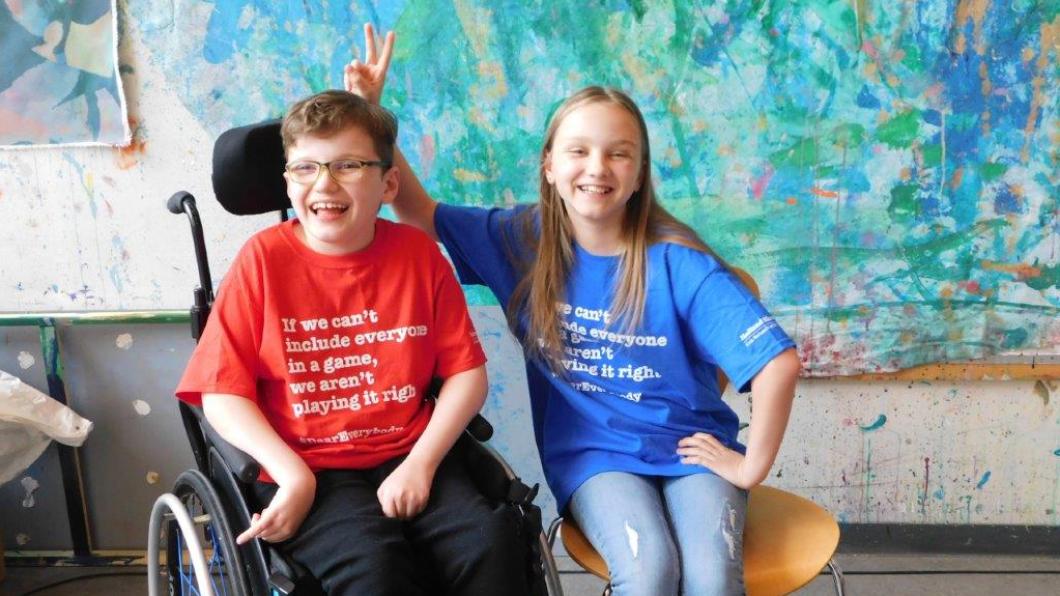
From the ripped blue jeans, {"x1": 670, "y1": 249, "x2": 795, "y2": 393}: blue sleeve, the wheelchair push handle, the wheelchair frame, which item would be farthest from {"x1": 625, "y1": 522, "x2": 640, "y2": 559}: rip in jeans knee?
the wheelchair push handle

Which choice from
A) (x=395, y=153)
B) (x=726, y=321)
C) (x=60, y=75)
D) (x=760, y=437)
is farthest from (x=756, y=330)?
(x=60, y=75)

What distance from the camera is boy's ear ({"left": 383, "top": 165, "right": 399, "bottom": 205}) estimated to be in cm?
160

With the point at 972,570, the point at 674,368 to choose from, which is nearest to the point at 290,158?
the point at 674,368

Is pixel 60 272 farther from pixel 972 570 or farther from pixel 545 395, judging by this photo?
pixel 972 570

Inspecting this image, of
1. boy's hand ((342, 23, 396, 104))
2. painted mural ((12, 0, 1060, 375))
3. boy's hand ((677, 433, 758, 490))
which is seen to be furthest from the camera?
painted mural ((12, 0, 1060, 375))

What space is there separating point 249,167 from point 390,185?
0.24 meters

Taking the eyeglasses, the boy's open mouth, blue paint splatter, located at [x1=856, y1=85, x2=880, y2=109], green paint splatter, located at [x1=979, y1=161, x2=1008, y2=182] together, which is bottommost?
green paint splatter, located at [x1=979, y1=161, x2=1008, y2=182]

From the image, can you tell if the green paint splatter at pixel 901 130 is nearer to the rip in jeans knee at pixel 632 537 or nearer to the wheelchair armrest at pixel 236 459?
the rip in jeans knee at pixel 632 537

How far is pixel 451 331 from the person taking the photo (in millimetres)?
1591

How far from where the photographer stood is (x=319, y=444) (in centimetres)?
150

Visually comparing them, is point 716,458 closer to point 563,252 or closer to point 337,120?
point 563,252

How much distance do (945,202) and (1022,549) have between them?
96 centimetres

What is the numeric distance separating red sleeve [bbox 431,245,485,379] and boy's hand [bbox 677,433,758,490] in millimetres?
384

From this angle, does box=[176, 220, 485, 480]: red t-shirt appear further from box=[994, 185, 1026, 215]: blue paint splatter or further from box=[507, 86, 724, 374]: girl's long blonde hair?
box=[994, 185, 1026, 215]: blue paint splatter
